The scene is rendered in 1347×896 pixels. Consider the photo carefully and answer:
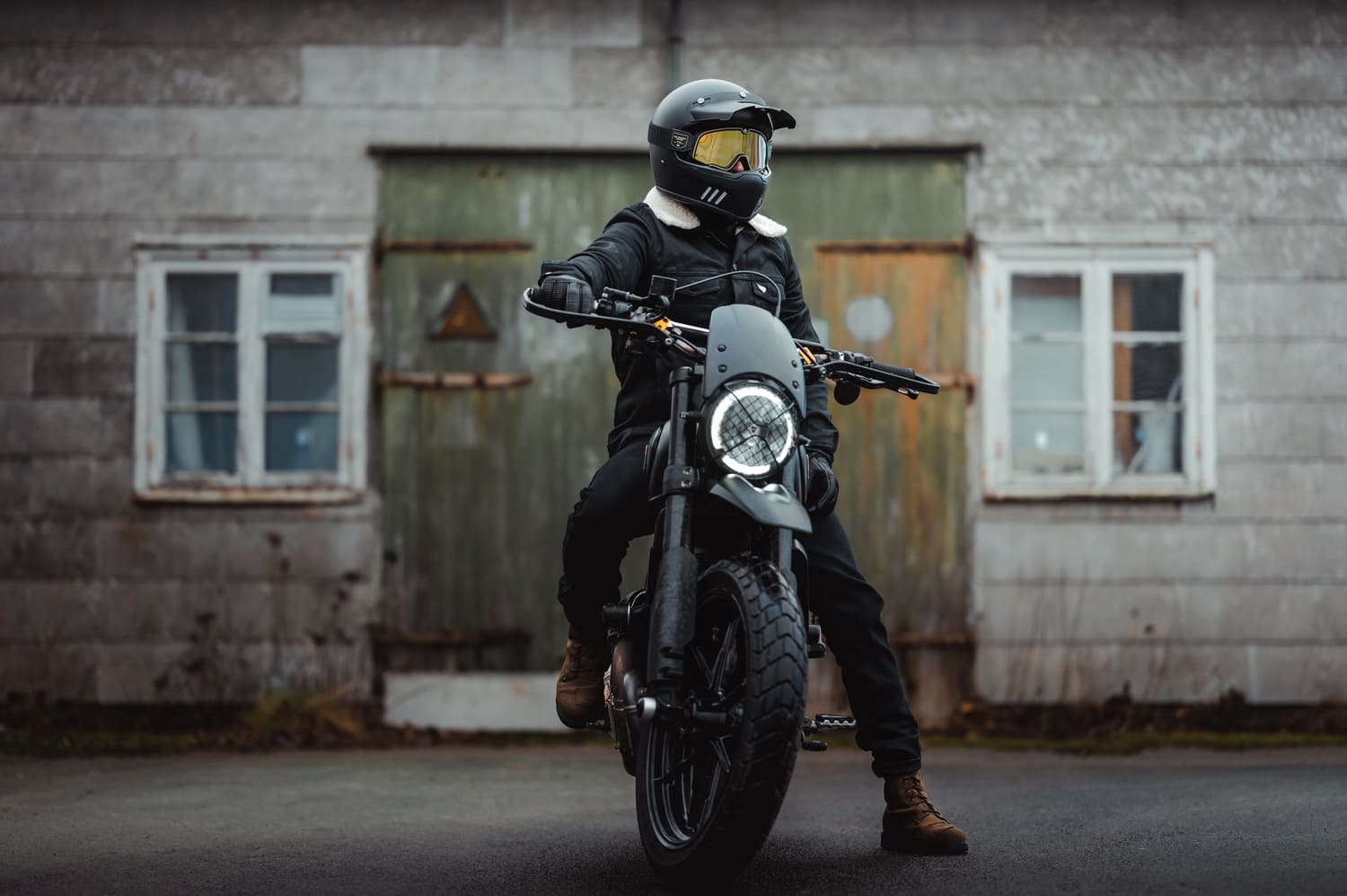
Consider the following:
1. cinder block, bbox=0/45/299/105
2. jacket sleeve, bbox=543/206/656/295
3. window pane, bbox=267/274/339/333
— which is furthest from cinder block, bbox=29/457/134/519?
jacket sleeve, bbox=543/206/656/295

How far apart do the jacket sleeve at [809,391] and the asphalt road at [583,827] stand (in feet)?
3.42

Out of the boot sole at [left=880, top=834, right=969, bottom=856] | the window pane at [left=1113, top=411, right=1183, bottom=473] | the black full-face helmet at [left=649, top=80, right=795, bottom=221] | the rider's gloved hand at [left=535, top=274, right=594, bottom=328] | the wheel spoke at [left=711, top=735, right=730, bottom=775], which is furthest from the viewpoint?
the window pane at [left=1113, top=411, right=1183, bottom=473]

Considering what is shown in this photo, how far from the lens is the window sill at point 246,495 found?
24.2 feet

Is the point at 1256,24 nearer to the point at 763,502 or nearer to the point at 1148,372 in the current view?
the point at 1148,372

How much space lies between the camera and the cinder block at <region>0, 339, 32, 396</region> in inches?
292

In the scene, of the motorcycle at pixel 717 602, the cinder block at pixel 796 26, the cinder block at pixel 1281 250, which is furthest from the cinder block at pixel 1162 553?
the motorcycle at pixel 717 602

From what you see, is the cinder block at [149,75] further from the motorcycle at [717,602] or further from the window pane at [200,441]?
the motorcycle at [717,602]

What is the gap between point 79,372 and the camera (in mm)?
7430

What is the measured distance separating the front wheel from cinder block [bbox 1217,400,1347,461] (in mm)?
4897

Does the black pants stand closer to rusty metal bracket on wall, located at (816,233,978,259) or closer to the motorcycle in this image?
the motorcycle

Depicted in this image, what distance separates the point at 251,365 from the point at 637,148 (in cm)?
218

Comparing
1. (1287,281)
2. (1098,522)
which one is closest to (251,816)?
(1098,522)

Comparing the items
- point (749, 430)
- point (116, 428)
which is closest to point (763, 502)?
point (749, 430)

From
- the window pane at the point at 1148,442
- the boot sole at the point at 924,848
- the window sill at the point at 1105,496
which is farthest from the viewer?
the window pane at the point at 1148,442
